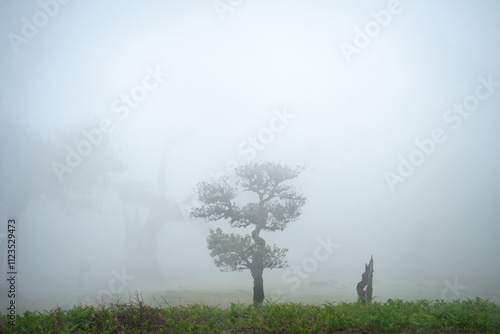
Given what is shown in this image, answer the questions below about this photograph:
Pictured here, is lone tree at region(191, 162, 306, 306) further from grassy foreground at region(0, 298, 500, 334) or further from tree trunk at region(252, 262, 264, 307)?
grassy foreground at region(0, 298, 500, 334)

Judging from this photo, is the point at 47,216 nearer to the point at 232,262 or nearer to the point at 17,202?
the point at 17,202

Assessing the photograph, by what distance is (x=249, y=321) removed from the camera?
10.1 meters

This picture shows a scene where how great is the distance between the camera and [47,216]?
53031 mm

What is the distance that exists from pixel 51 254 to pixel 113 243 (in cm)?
912

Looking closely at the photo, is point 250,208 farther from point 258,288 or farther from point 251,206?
point 258,288

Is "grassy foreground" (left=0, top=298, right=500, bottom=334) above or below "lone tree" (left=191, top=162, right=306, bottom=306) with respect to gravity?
below

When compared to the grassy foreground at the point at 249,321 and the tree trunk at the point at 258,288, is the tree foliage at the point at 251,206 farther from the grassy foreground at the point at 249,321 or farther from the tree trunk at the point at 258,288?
the grassy foreground at the point at 249,321

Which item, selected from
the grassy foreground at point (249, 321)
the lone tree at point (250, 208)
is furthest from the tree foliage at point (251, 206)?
the grassy foreground at point (249, 321)

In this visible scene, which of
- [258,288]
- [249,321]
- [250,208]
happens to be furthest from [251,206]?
[249,321]

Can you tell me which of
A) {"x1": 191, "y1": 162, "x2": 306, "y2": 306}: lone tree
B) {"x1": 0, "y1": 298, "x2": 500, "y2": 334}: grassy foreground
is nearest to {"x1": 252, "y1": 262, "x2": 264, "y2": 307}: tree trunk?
{"x1": 191, "y1": 162, "x2": 306, "y2": 306}: lone tree

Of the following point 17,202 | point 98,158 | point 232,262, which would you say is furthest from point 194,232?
point 232,262

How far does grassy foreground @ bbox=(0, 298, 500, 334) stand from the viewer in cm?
972

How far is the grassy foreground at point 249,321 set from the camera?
31.9 feet

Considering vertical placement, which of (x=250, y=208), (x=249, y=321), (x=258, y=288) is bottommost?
(x=258, y=288)
